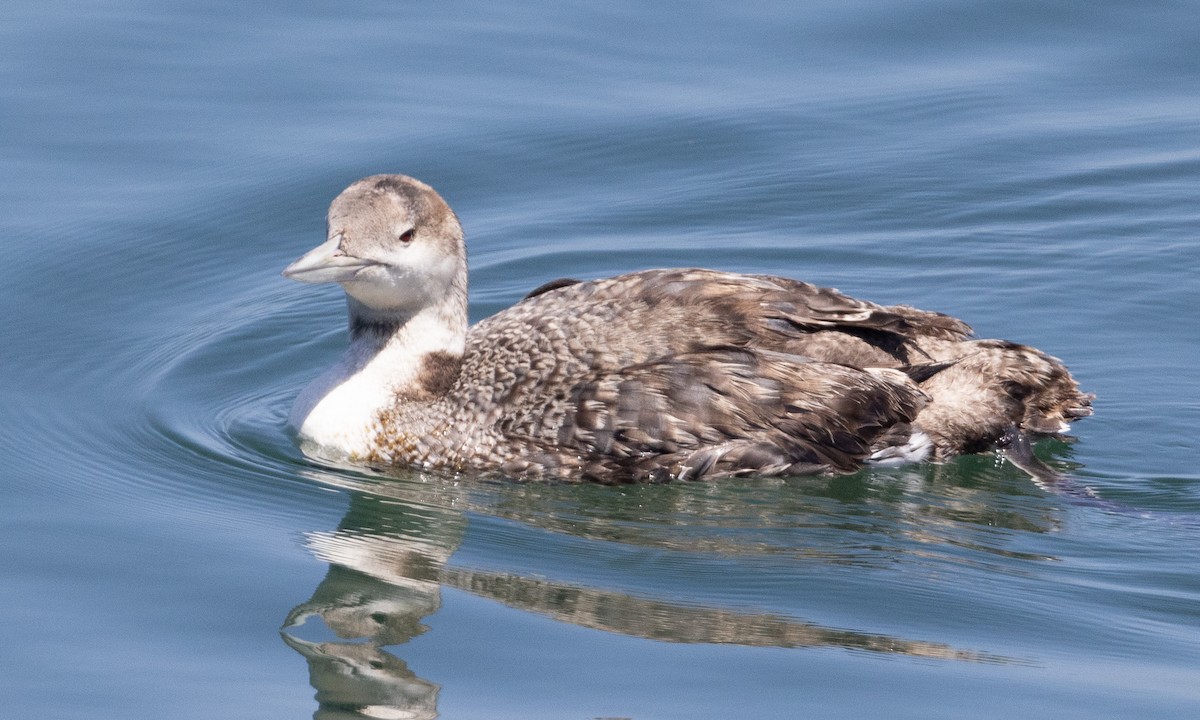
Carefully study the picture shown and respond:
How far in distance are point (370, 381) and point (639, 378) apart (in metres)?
1.36

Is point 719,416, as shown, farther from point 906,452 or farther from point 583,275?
point 583,275

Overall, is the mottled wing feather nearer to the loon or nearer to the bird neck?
the loon

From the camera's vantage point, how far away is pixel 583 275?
37.1 ft

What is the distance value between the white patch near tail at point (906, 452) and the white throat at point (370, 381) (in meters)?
2.15

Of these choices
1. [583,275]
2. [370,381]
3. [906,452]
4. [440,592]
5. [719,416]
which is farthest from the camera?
[583,275]

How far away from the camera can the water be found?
7008 mm

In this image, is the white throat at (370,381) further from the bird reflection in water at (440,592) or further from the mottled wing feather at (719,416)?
the mottled wing feather at (719,416)

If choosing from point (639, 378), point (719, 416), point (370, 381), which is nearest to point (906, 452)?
point (719, 416)

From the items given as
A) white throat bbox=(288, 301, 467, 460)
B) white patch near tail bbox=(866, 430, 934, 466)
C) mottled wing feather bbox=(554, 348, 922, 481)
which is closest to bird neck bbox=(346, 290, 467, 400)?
white throat bbox=(288, 301, 467, 460)

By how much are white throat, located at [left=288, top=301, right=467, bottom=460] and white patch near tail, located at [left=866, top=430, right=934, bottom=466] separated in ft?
7.06

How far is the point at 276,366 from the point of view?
10430 mm

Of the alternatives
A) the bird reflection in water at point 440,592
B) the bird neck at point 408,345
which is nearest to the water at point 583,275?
the bird reflection in water at point 440,592

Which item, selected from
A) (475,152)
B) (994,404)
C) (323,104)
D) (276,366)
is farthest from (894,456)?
(323,104)

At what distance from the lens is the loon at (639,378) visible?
8570mm
